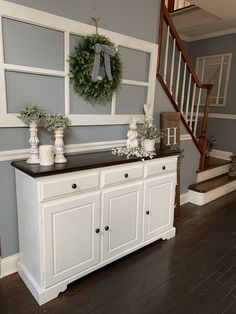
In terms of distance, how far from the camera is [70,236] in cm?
182

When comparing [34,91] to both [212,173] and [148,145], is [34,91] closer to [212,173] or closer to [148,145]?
[148,145]

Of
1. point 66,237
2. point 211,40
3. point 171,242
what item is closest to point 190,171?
point 171,242

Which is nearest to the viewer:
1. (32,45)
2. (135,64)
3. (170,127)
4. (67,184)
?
(67,184)

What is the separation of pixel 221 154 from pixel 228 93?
1.23 meters

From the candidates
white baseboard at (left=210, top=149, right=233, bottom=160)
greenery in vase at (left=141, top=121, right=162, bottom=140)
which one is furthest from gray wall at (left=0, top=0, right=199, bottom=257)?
white baseboard at (left=210, top=149, right=233, bottom=160)

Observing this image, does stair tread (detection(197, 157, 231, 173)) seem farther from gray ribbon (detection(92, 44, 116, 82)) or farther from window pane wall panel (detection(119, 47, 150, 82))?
gray ribbon (detection(92, 44, 116, 82))

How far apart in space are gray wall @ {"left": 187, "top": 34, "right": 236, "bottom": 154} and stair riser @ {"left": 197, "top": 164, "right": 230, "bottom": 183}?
2.08ft

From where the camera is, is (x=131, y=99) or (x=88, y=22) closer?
(x=88, y=22)

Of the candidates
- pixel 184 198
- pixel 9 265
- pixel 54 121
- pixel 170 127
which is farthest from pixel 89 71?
pixel 184 198

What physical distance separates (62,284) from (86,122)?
135 centimetres

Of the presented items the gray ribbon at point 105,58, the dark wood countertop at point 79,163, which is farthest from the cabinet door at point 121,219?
the gray ribbon at point 105,58

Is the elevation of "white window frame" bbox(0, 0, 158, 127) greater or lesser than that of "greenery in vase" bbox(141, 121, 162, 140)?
greater

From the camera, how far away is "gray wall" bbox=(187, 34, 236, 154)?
4.70m

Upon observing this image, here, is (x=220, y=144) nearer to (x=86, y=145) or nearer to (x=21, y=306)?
(x=86, y=145)
